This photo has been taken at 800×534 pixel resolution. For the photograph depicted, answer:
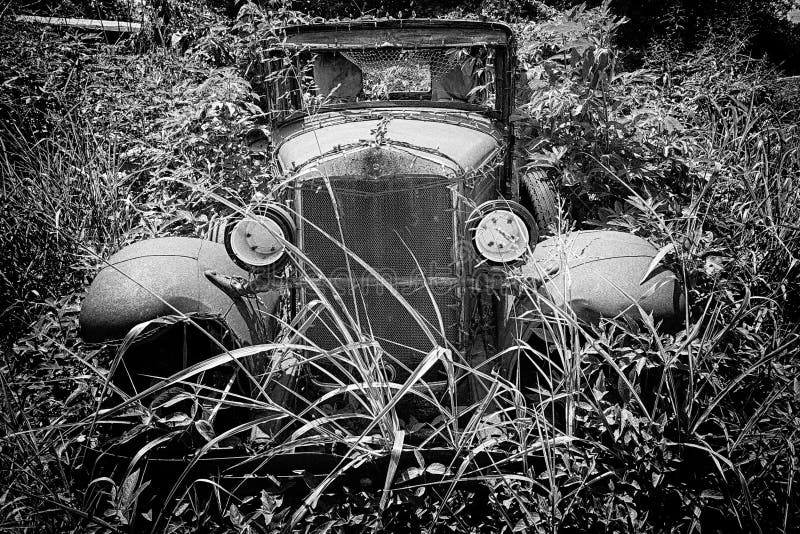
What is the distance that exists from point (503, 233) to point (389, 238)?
506 mm

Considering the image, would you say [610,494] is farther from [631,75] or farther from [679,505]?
[631,75]

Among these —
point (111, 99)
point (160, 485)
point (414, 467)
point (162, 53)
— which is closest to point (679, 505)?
point (414, 467)

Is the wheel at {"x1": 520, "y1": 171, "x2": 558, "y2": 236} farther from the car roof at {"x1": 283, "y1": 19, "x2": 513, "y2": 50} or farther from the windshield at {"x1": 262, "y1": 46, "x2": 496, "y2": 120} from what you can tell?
the car roof at {"x1": 283, "y1": 19, "x2": 513, "y2": 50}

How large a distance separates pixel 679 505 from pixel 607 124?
7.94 ft

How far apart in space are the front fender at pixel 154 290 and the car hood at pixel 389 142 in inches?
22.7

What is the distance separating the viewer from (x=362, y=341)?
2051mm

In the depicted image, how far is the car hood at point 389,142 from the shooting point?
2.79 metres

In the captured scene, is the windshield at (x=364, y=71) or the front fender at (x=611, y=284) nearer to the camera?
the front fender at (x=611, y=284)

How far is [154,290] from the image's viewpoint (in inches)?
102

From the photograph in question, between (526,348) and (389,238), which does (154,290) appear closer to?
(389,238)

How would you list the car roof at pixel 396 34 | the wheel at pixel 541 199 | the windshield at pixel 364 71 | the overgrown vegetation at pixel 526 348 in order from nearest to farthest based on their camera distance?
1. the overgrown vegetation at pixel 526 348
2. the car roof at pixel 396 34
3. the windshield at pixel 364 71
4. the wheel at pixel 541 199

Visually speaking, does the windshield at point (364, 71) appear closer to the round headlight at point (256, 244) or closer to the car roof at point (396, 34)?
the car roof at point (396, 34)

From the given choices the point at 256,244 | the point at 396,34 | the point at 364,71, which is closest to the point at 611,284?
the point at 256,244

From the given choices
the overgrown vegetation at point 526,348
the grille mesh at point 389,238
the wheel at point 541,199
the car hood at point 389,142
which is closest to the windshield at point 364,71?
the car hood at point 389,142
